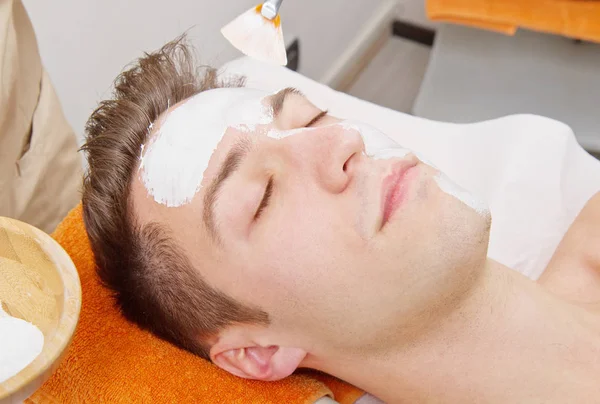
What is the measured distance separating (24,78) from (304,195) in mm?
551

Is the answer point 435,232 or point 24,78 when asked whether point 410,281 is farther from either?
point 24,78

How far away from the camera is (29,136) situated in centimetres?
106

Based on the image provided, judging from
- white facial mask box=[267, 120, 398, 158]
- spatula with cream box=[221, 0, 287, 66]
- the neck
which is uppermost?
spatula with cream box=[221, 0, 287, 66]

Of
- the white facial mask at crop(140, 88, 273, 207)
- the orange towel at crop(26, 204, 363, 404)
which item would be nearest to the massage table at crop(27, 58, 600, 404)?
the orange towel at crop(26, 204, 363, 404)

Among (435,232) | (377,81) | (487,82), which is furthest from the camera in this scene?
(377,81)

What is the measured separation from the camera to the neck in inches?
36.5

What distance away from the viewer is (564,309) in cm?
101

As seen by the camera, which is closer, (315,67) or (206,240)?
(206,240)

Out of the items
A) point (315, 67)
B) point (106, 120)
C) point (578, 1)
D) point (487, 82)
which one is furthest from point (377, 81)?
point (106, 120)

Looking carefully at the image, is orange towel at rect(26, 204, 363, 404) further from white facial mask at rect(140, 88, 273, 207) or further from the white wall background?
the white wall background

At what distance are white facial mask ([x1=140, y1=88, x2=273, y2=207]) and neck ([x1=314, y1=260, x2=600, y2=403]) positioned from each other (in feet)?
1.19

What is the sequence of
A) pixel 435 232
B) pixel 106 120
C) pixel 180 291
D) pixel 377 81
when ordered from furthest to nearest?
pixel 377 81
pixel 106 120
pixel 180 291
pixel 435 232

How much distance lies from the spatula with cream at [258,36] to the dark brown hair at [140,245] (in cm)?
20

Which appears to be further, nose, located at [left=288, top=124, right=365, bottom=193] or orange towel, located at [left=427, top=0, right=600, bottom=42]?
orange towel, located at [left=427, top=0, right=600, bottom=42]
